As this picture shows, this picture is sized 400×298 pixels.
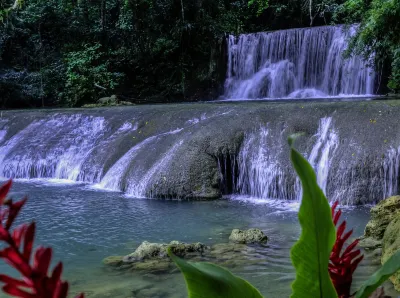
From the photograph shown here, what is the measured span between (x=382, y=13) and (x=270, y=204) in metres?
5.22

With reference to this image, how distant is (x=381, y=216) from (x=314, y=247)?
5.58 meters

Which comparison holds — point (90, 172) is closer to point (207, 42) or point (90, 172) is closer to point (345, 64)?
point (345, 64)

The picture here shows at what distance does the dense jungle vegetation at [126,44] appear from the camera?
2180 centimetres

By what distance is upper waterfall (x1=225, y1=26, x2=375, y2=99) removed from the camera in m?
17.0

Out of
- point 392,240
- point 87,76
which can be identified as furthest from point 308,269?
point 87,76

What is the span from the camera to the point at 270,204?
874 centimetres

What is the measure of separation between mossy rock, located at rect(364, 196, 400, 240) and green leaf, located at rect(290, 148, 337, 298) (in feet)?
18.0

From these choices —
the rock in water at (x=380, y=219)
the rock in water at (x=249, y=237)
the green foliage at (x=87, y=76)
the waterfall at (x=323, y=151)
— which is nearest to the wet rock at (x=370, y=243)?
the rock in water at (x=380, y=219)

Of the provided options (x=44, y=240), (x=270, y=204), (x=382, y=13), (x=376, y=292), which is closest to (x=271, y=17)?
(x=382, y=13)

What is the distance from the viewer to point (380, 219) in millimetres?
5926

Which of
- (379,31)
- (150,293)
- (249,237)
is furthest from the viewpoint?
(379,31)

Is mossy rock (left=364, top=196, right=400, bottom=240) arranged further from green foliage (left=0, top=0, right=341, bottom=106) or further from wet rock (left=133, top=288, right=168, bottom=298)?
green foliage (left=0, top=0, right=341, bottom=106)

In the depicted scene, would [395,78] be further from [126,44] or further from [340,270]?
[340,270]

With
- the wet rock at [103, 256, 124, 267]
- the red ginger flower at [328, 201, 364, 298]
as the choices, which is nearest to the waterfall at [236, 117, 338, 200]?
the wet rock at [103, 256, 124, 267]
